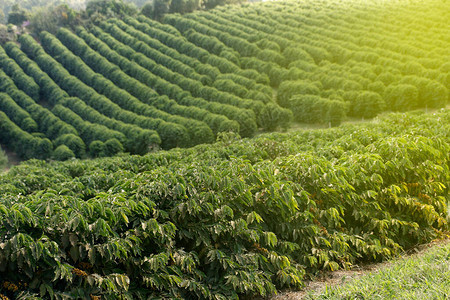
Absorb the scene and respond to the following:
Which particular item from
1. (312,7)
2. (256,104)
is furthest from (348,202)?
(312,7)

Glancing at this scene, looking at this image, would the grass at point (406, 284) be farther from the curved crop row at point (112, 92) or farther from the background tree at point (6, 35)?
the background tree at point (6, 35)

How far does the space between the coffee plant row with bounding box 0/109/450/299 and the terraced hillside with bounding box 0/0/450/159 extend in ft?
105

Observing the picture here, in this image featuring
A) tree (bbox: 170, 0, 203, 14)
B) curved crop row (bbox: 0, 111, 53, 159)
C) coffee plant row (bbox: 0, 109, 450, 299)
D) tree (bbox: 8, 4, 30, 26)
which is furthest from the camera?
tree (bbox: 170, 0, 203, 14)

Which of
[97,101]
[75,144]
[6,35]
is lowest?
[75,144]

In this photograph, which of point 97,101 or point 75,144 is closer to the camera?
point 75,144

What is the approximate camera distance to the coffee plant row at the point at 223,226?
450cm

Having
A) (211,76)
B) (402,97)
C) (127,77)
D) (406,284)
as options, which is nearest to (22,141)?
(127,77)

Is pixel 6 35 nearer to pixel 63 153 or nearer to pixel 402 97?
pixel 63 153

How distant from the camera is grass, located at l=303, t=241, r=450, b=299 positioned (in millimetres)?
4285

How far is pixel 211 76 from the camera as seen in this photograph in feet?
171

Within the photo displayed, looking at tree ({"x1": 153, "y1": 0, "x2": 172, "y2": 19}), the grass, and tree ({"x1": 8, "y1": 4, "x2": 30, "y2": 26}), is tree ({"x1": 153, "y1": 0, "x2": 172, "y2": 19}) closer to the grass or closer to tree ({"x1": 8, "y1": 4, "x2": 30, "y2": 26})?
tree ({"x1": 8, "y1": 4, "x2": 30, "y2": 26})

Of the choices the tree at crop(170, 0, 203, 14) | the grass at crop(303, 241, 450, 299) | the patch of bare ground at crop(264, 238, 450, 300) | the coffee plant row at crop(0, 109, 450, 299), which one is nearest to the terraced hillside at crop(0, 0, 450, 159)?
the tree at crop(170, 0, 203, 14)

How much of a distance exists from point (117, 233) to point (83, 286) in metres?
0.72

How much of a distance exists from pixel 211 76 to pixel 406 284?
4903 centimetres
